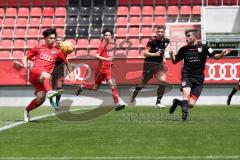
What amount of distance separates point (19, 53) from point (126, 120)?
16.0 metres

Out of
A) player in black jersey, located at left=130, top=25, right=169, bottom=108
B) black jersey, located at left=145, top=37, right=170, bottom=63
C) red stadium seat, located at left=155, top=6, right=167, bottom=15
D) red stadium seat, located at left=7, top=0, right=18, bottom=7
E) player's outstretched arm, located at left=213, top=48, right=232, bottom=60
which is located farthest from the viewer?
red stadium seat, located at left=7, top=0, right=18, bottom=7

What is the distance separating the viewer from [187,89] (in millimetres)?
12773

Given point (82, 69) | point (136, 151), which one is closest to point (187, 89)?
point (136, 151)

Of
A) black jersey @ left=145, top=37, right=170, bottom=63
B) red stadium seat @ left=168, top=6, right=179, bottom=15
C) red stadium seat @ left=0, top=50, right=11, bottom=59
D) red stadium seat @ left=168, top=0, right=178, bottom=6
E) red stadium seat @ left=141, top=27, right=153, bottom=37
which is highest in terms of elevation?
red stadium seat @ left=168, top=0, right=178, bottom=6

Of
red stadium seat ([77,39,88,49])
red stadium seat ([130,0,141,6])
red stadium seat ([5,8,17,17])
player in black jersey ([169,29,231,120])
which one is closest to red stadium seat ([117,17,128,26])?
red stadium seat ([130,0,141,6])

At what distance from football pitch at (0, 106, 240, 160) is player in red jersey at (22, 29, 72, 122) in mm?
538

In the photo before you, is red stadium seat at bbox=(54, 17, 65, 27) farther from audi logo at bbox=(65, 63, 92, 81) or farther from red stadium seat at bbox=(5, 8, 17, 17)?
audi logo at bbox=(65, 63, 92, 81)

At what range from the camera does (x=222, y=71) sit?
Result: 22.9 metres

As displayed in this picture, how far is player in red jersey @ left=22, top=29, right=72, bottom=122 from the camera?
1248cm

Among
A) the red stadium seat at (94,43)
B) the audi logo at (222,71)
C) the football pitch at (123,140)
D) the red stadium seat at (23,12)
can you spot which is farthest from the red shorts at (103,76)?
the red stadium seat at (23,12)

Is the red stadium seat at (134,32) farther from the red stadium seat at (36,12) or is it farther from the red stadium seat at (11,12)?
the red stadium seat at (11,12)

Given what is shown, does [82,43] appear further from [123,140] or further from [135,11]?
[123,140]

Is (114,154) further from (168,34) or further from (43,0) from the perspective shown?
(43,0)

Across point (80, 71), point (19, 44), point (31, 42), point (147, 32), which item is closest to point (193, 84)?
point (80, 71)
